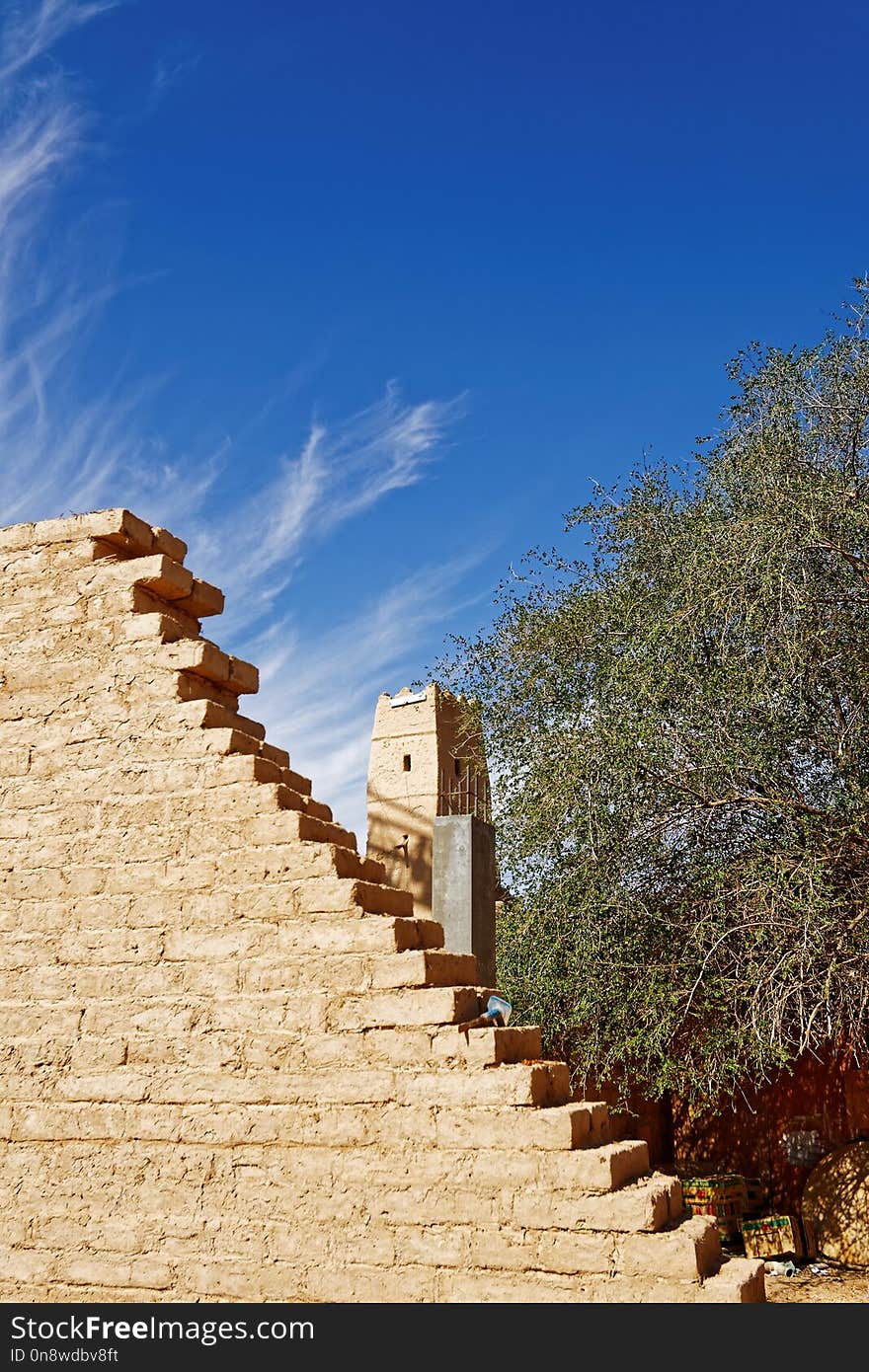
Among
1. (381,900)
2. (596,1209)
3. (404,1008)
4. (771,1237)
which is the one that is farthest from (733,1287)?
(771,1237)

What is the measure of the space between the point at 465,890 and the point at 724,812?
12.1 feet

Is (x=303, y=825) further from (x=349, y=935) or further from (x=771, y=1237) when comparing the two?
(x=771, y=1237)

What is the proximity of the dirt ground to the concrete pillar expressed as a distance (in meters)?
3.78

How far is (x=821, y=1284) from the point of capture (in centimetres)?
990

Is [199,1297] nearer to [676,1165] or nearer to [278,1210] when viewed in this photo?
[278,1210]

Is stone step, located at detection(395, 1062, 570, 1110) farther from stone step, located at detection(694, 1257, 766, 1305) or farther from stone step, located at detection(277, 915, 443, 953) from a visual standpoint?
stone step, located at detection(694, 1257, 766, 1305)

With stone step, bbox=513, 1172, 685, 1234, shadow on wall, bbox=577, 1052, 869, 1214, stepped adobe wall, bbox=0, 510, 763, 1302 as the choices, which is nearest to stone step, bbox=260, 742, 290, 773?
stepped adobe wall, bbox=0, 510, 763, 1302

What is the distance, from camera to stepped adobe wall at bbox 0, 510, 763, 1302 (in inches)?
187

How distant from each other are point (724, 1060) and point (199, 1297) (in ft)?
21.5

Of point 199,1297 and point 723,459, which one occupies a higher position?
point 723,459

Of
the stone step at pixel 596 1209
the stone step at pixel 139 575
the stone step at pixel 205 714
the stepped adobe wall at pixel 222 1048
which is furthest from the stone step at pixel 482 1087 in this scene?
the stone step at pixel 139 575
